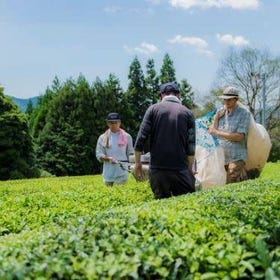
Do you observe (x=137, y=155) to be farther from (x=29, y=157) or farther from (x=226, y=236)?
(x=29, y=157)

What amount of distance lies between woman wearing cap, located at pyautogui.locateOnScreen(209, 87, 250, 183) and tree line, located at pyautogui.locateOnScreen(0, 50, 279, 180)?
17.9m

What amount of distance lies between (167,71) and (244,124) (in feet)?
108

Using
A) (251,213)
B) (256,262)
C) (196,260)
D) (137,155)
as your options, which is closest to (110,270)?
(196,260)

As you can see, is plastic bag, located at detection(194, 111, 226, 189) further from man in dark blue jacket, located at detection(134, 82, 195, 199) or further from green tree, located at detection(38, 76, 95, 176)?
green tree, located at detection(38, 76, 95, 176)

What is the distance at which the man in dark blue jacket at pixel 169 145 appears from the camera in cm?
604

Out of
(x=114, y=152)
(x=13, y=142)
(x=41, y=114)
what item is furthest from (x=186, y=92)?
(x=114, y=152)

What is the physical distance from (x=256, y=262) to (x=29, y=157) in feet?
77.6

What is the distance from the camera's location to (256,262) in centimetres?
273

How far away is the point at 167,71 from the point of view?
132 ft

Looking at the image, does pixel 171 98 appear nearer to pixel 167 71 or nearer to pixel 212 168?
pixel 212 168

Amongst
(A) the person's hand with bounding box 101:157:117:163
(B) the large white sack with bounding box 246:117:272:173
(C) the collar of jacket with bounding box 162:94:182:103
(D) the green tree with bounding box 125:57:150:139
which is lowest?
(A) the person's hand with bounding box 101:157:117:163

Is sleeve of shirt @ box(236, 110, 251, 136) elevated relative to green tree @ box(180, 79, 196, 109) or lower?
lower

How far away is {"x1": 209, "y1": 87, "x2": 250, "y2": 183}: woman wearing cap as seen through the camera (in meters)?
7.58

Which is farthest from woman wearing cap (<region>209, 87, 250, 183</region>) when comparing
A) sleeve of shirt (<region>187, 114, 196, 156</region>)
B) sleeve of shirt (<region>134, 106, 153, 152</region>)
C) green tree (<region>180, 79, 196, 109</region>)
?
green tree (<region>180, 79, 196, 109</region>)
